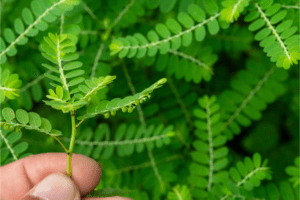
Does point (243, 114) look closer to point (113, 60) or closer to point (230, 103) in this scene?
point (230, 103)

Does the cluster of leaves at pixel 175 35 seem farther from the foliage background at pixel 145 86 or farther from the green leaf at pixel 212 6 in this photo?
the foliage background at pixel 145 86

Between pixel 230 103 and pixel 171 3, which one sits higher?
pixel 171 3

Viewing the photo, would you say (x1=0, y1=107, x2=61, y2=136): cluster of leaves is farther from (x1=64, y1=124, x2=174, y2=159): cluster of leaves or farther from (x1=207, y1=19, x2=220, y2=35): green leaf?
(x1=207, y1=19, x2=220, y2=35): green leaf

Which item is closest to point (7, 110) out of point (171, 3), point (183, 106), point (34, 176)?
point (34, 176)

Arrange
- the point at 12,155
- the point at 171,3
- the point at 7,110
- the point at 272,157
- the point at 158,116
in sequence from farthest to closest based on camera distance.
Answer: the point at 272,157 → the point at 158,116 → the point at 171,3 → the point at 12,155 → the point at 7,110

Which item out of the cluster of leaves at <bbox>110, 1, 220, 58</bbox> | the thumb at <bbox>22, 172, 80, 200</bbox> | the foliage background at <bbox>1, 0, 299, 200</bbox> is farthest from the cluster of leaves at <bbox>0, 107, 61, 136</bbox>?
the cluster of leaves at <bbox>110, 1, 220, 58</bbox>

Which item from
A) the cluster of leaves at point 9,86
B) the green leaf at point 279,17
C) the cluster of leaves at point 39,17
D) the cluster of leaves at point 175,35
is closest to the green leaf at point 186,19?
the cluster of leaves at point 175,35
